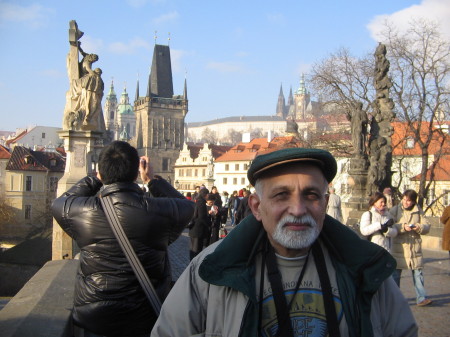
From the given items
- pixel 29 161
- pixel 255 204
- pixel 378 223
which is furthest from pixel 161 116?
pixel 255 204

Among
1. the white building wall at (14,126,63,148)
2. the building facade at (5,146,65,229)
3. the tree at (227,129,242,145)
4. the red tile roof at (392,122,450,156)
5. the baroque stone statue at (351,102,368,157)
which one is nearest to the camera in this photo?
the baroque stone statue at (351,102,368,157)

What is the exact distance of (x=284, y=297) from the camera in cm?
180

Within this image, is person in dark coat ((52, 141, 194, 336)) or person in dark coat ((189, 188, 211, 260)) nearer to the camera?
person in dark coat ((52, 141, 194, 336))

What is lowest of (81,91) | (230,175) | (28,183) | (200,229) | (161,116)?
(28,183)

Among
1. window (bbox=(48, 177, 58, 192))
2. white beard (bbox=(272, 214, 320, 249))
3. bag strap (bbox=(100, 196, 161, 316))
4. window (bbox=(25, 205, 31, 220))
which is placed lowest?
window (bbox=(25, 205, 31, 220))

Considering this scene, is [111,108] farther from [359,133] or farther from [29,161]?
[359,133]

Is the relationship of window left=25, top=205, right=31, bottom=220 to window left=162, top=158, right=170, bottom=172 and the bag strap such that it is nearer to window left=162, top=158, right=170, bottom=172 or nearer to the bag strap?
the bag strap

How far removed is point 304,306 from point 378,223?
4542mm

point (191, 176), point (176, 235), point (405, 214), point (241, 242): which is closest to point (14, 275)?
point (405, 214)

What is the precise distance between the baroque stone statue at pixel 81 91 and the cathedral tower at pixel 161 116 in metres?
94.0

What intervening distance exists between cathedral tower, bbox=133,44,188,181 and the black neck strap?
10096cm

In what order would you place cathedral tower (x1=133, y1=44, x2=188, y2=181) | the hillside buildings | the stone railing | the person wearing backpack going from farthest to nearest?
the hillside buildings, cathedral tower (x1=133, y1=44, x2=188, y2=181), the person wearing backpack, the stone railing

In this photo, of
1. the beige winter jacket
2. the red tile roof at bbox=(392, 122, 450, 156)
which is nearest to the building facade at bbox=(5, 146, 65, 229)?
the red tile roof at bbox=(392, 122, 450, 156)

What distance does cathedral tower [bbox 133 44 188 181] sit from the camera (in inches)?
4149
